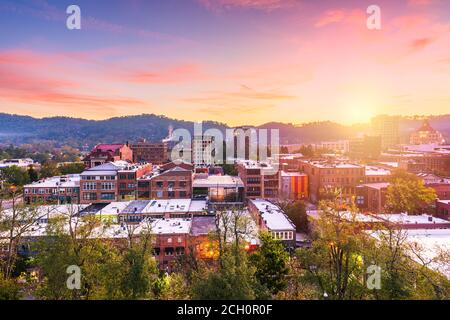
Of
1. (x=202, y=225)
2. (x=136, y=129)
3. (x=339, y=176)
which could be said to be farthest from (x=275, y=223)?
(x=136, y=129)

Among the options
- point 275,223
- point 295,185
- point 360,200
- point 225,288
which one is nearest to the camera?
point 225,288

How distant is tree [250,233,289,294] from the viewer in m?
11.5

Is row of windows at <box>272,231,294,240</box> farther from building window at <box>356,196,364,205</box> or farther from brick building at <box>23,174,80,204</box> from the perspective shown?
brick building at <box>23,174,80,204</box>

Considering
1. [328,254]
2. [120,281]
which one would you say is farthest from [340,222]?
[120,281]

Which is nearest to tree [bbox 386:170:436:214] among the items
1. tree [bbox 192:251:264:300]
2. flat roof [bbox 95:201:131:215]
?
tree [bbox 192:251:264:300]

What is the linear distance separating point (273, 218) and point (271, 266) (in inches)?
347

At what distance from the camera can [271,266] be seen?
1181 cm

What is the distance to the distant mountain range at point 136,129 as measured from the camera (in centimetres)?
9075

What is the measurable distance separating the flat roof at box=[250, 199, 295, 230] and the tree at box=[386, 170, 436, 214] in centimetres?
889

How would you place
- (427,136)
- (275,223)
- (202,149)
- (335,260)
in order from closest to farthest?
(335,260), (275,223), (202,149), (427,136)

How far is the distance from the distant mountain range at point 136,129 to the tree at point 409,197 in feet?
234

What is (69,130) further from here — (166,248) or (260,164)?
(166,248)

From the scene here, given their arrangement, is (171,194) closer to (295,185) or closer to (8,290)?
(295,185)
